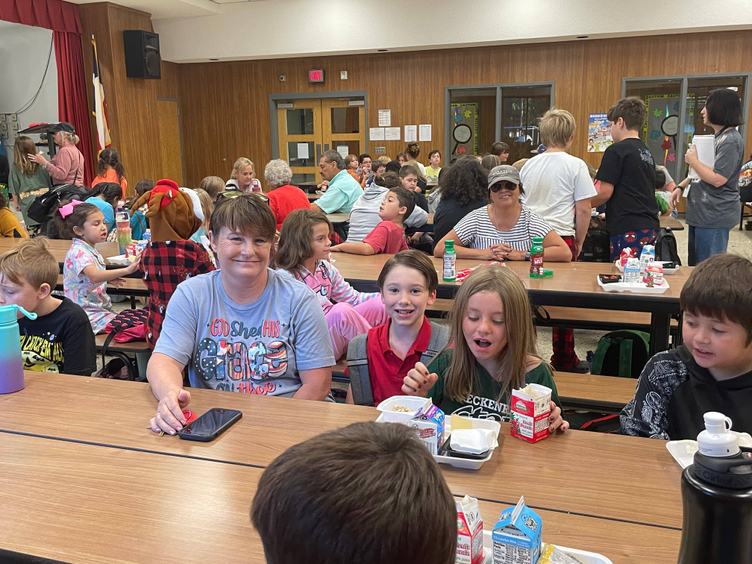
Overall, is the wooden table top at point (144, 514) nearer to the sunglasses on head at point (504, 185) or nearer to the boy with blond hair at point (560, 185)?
the sunglasses on head at point (504, 185)

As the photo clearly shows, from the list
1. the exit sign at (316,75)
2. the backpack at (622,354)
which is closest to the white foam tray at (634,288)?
the backpack at (622,354)

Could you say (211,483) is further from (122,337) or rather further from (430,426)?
(122,337)

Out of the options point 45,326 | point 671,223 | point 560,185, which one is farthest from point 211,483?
point 671,223

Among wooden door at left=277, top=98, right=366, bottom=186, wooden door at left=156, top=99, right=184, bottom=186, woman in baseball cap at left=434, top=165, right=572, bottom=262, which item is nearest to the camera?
woman in baseball cap at left=434, top=165, right=572, bottom=262

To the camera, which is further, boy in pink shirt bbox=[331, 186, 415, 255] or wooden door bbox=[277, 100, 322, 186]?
wooden door bbox=[277, 100, 322, 186]

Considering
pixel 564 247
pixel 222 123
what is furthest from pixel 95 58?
pixel 564 247

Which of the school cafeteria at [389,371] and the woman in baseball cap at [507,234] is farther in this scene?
the woman in baseball cap at [507,234]

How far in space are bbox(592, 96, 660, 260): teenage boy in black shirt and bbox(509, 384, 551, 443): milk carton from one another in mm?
2816

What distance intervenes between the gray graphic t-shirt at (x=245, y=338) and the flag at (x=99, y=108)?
354 inches

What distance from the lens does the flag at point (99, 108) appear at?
991cm

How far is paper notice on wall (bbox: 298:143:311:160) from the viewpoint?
12.0m

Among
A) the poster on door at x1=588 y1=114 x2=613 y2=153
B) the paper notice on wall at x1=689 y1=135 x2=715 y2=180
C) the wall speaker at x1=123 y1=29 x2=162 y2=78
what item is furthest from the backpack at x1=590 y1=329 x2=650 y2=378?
the wall speaker at x1=123 y1=29 x2=162 y2=78

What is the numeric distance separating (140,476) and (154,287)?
6.10ft

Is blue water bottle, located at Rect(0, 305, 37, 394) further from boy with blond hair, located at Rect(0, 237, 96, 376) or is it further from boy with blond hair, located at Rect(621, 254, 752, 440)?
boy with blond hair, located at Rect(621, 254, 752, 440)
